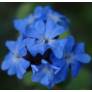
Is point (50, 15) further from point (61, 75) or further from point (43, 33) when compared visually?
point (61, 75)

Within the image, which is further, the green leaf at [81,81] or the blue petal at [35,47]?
the green leaf at [81,81]

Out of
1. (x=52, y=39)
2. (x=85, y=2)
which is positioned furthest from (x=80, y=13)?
(x=52, y=39)

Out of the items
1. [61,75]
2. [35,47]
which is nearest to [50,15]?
[35,47]

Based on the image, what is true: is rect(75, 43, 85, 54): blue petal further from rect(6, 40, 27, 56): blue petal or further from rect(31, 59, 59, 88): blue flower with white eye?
rect(6, 40, 27, 56): blue petal

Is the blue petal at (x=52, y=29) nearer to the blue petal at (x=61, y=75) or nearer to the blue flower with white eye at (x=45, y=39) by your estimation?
the blue flower with white eye at (x=45, y=39)

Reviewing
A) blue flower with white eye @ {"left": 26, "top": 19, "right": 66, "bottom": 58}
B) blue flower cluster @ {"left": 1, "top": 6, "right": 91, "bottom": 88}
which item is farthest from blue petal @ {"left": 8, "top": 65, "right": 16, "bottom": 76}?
blue flower with white eye @ {"left": 26, "top": 19, "right": 66, "bottom": 58}

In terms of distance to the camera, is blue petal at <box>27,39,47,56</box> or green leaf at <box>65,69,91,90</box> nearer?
blue petal at <box>27,39,47,56</box>

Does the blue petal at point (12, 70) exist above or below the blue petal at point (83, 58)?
below

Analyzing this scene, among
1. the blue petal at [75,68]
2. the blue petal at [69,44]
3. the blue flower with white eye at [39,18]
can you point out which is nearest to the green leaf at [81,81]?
the blue petal at [75,68]
